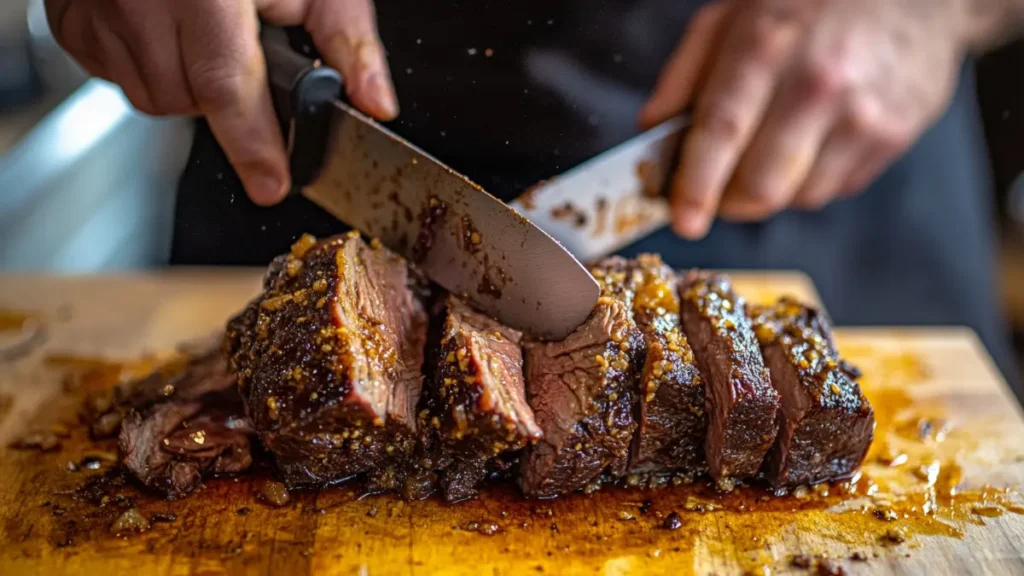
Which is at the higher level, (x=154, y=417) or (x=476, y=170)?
(x=476, y=170)

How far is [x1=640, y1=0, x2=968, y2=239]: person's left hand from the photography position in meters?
3.67

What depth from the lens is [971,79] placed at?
5059mm

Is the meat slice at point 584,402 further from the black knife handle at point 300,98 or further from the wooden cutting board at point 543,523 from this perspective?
the black knife handle at point 300,98

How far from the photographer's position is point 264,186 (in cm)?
284

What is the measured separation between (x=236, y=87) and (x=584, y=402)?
4.64 ft

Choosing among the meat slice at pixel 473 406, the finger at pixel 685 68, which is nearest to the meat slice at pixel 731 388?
the meat slice at pixel 473 406

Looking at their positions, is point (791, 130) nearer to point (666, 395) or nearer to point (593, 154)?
point (593, 154)

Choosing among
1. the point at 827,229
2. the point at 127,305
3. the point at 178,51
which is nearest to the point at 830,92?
the point at 827,229

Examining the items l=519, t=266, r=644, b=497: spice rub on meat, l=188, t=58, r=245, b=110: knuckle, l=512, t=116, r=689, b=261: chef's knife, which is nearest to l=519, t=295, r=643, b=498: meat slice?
l=519, t=266, r=644, b=497: spice rub on meat

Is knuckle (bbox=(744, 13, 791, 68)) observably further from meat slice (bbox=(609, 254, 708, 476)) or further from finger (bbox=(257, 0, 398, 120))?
finger (bbox=(257, 0, 398, 120))

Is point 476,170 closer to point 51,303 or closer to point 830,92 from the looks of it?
point 830,92

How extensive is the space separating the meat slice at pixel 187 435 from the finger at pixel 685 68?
2.14m

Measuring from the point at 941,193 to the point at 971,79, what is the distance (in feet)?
2.28

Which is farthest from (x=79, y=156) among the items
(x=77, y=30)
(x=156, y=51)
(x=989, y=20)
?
(x=989, y=20)
